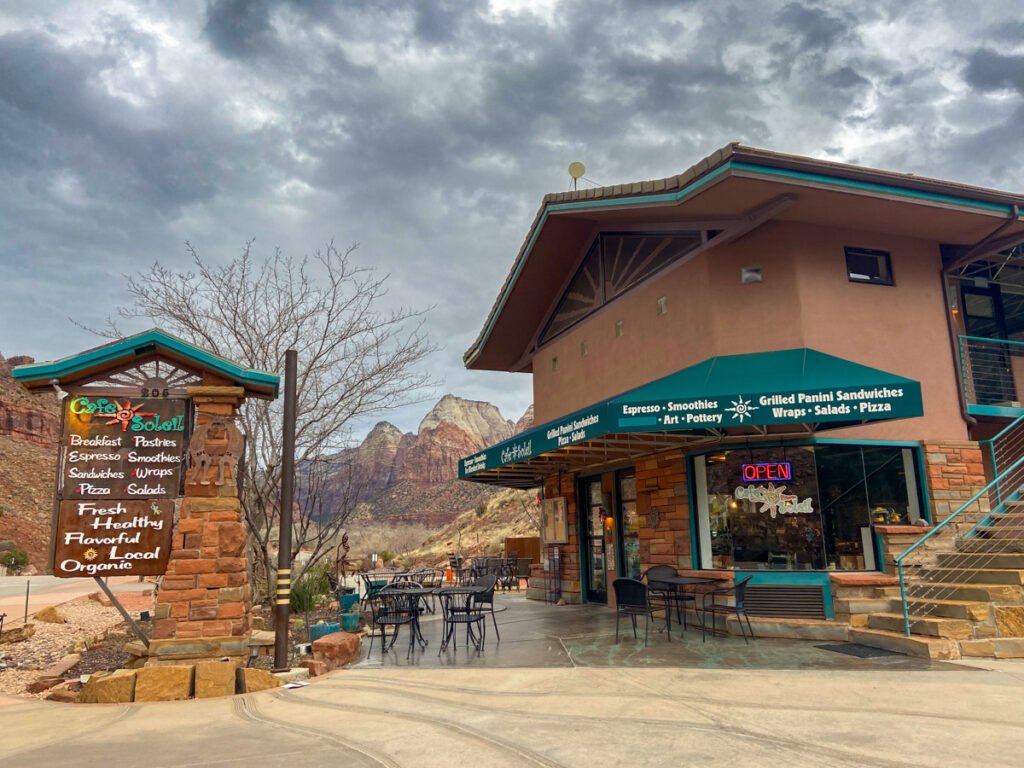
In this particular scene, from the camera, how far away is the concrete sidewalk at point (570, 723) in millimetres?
4504

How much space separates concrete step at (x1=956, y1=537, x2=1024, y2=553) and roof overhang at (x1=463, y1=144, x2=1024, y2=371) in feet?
15.2

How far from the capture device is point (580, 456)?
12.5 meters

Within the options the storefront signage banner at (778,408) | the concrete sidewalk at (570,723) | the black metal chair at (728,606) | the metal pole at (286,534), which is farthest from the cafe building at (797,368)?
the metal pole at (286,534)

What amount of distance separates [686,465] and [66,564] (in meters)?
Answer: 8.27

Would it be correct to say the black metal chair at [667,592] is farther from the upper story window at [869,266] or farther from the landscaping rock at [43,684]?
the landscaping rock at [43,684]

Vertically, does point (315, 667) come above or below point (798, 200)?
below

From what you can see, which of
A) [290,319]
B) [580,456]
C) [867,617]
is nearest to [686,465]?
[580,456]

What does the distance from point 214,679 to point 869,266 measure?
1058 cm

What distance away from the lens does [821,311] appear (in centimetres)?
980

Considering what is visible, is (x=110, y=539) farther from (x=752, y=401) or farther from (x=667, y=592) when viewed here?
(x=752, y=401)

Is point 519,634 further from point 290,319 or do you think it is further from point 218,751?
point 290,319

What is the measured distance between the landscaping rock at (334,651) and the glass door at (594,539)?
6165mm

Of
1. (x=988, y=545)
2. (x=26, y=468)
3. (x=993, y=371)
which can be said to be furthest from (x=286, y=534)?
(x=26, y=468)

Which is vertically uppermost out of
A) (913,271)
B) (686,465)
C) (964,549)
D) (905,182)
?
(905,182)
